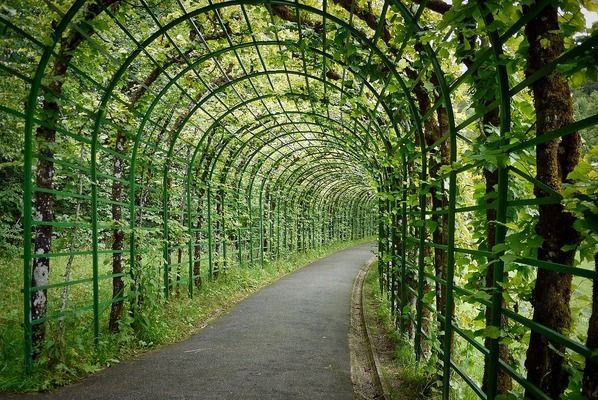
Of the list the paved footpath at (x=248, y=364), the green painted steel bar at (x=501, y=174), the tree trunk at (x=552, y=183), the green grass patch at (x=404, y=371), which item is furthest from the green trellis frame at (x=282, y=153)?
the paved footpath at (x=248, y=364)

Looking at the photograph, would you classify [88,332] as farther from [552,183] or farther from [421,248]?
[552,183]

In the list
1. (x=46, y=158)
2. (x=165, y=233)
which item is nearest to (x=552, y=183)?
(x=46, y=158)

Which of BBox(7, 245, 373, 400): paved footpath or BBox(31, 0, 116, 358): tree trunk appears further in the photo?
BBox(31, 0, 116, 358): tree trunk

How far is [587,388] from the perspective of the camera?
61.3 inches

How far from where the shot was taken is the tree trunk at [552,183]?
2.00m

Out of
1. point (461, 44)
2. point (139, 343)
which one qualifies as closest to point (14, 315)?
point (139, 343)

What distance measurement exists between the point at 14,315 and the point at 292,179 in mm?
12702

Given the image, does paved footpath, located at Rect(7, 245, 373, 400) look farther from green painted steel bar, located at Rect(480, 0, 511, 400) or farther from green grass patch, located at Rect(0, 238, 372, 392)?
green painted steel bar, located at Rect(480, 0, 511, 400)

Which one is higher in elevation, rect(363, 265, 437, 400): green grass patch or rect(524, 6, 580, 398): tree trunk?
rect(524, 6, 580, 398): tree trunk

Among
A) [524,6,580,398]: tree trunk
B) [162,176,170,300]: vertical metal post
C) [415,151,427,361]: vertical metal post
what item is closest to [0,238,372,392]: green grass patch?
[162,176,170,300]: vertical metal post

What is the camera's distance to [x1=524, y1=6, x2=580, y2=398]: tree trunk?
1995 mm

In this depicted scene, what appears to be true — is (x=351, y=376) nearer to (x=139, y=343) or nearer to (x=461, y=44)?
(x=139, y=343)

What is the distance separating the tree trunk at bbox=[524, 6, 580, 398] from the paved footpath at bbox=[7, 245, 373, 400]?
9.15 ft

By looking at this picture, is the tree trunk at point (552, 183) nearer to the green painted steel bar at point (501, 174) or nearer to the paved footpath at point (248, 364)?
the green painted steel bar at point (501, 174)
